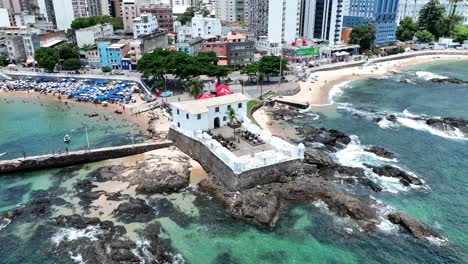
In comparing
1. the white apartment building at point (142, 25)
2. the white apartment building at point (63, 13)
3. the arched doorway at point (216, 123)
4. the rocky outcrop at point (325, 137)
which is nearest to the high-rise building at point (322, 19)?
the white apartment building at point (142, 25)

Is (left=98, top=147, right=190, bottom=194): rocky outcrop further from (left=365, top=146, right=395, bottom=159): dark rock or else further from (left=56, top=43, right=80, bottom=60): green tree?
(left=56, top=43, right=80, bottom=60): green tree

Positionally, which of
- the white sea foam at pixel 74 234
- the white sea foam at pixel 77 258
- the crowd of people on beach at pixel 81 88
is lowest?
the white sea foam at pixel 77 258

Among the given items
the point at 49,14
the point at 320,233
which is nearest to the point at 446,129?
the point at 320,233

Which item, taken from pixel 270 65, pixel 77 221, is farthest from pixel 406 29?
pixel 77 221

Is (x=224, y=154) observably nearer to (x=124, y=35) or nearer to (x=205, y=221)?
(x=205, y=221)

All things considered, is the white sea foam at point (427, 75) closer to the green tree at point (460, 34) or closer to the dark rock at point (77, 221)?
the green tree at point (460, 34)

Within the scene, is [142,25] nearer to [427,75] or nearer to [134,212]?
[427,75]
